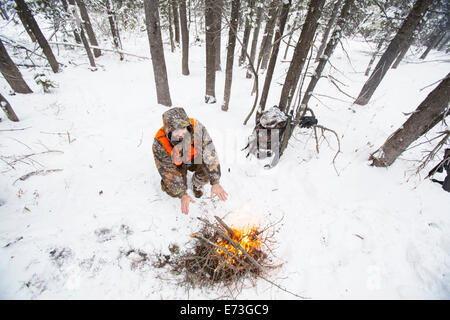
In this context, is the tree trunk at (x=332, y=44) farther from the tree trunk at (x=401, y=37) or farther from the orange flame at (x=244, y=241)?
the orange flame at (x=244, y=241)

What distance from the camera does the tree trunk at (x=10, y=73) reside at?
19.8ft

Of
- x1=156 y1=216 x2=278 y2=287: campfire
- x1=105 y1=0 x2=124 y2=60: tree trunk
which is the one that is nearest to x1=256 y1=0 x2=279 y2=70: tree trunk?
x1=156 y1=216 x2=278 y2=287: campfire

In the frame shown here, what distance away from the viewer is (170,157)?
9.66 ft

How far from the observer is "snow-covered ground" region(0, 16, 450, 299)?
2.26 meters

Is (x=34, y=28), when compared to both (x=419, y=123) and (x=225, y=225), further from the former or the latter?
(x=419, y=123)

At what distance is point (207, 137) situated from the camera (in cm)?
317

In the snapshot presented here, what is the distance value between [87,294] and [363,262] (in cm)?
385

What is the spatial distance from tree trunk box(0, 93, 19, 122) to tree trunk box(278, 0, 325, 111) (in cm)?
786

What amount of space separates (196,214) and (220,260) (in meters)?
1.05

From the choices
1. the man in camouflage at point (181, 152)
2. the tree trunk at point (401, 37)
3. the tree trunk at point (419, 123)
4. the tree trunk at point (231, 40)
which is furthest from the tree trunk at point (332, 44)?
the man in camouflage at point (181, 152)

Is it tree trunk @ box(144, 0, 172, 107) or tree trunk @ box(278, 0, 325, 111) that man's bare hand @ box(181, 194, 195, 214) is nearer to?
tree trunk @ box(278, 0, 325, 111)

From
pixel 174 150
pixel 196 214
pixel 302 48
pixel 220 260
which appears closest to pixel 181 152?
pixel 174 150
